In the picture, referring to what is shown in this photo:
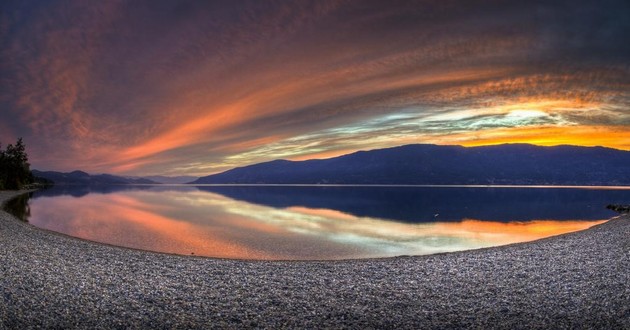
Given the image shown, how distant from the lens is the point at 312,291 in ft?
53.5

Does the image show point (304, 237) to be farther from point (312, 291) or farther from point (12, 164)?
point (12, 164)

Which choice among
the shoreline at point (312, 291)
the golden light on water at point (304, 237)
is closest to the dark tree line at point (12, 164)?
the golden light on water at point (304, 237)

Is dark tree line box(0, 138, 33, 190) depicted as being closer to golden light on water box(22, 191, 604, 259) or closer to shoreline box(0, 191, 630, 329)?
golden light on water box(22, 191, 604, 259)

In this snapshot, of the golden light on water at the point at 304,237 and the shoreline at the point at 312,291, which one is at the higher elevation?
the shoreline at the point at 312,291

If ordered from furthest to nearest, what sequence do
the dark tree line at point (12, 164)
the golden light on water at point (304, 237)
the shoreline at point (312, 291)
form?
the dark tree line at point (12, 164) < the golden light on water at point (304, 237) < the shoreline at point (312, 291)

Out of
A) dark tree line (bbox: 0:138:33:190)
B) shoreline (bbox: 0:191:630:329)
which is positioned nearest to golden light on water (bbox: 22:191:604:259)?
shoreline (bbox: 0:191:630:329)

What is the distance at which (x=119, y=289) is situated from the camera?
51.7ft

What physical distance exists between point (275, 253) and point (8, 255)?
61.6ft

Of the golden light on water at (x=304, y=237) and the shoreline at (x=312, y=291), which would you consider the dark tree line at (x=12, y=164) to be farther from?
the shoreline at (x=312, y=291)

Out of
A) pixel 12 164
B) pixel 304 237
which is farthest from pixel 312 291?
pixel 12 164

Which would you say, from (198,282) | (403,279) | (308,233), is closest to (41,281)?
(198,282)

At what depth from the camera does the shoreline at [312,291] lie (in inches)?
492

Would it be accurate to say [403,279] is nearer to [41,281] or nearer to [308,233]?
[41,281]

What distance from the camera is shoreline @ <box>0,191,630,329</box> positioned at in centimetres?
1250
